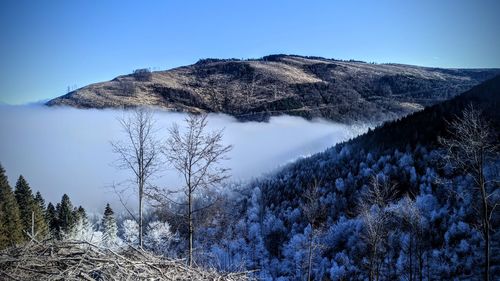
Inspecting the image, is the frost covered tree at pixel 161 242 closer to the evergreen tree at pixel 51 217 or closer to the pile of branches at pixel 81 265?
the pile of branches at pixel 81 265

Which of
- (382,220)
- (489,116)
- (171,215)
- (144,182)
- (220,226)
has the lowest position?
(220,226)

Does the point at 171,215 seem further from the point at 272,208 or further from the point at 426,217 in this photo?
the point at 272,208

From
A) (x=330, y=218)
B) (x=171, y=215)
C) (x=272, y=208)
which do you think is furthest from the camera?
(x=272, y=208)

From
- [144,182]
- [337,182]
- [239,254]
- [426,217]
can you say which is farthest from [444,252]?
[144,182]

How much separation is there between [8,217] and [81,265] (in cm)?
3585

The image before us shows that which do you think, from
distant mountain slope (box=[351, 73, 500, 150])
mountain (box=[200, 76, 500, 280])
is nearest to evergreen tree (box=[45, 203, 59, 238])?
mountain (box=[200, 76, 500, 280])

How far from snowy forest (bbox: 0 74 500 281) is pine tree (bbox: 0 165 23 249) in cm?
13

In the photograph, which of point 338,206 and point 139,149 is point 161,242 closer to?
point 139,149

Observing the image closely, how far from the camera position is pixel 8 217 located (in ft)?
113

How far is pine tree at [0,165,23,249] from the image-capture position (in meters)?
32.6

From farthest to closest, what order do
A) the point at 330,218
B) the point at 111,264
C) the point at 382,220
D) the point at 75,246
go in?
1. the point at 330,218
2. the point at 382,220
3. the point at 75,246
4. the point at 111,264

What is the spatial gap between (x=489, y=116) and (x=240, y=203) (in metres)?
60.5

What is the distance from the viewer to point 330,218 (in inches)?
2672

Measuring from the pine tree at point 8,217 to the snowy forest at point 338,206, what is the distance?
0.42 ft
